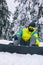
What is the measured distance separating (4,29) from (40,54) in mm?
19589

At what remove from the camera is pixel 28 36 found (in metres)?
10.1

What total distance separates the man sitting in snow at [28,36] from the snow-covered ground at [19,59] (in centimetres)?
109

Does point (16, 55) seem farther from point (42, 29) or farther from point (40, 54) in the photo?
point (42, 29)

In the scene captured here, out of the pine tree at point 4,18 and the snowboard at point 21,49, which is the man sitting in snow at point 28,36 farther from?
the pine tree at point 4,18

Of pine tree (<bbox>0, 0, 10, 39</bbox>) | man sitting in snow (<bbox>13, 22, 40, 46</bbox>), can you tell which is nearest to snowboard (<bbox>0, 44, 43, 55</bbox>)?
man sitting in snow (<bbox>13, 22, 40, 46</bbox>)

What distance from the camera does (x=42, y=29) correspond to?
2528 cm

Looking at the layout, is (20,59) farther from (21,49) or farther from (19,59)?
(21,49)

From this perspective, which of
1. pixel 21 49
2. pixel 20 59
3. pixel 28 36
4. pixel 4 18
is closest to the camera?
pixel 20 59

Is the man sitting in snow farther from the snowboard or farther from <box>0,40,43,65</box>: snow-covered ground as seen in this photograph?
<box>0,40,43,65</box>: snow-covered ground

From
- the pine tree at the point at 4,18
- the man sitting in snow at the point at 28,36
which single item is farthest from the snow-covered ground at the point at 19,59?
the pine tree at the point at 4,18

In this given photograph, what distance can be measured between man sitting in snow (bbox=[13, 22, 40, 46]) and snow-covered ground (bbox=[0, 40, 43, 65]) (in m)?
1.09

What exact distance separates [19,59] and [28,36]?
2.01 m

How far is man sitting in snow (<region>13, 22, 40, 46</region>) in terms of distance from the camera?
9.85 metres

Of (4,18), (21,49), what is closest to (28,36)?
(21,49)
